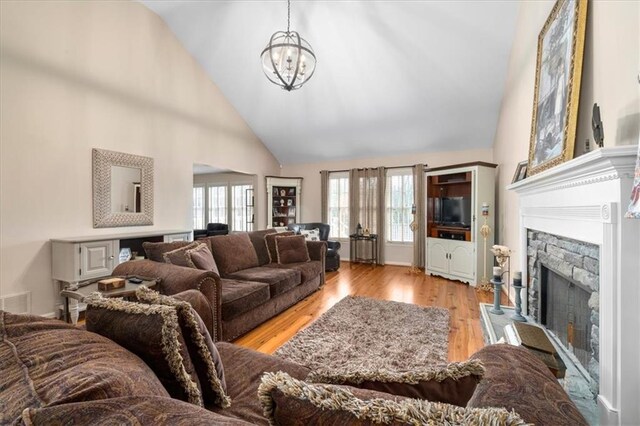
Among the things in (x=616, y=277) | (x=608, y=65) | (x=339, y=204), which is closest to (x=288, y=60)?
(x=608, y=65)

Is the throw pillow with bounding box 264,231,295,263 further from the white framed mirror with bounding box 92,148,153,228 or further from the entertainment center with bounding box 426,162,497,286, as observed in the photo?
the entertainment center with bounding box 426,162,497,286

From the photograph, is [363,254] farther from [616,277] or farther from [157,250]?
[616,277]

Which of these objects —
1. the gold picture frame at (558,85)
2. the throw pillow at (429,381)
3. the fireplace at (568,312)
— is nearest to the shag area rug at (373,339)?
the fireplace at (568,312)

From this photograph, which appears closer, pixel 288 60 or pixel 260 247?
pixel 288 60

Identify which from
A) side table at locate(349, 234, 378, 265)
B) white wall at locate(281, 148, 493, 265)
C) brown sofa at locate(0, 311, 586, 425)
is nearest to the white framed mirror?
brown sofa at locate(0, 311, 586, 425)

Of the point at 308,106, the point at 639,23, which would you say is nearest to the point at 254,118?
the point at 308,106

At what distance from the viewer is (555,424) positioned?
2.25 ft

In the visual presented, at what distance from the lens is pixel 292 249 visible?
402cm

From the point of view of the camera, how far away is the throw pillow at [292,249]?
3.95 m

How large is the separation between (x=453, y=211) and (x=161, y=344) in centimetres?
503

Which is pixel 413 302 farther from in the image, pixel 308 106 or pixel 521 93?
pixel 308 106

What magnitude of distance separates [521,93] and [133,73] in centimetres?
490

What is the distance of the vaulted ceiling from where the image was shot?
350 centimetres

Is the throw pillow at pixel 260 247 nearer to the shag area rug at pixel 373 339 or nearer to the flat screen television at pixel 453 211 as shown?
the shag area rug at pixel 373 339
